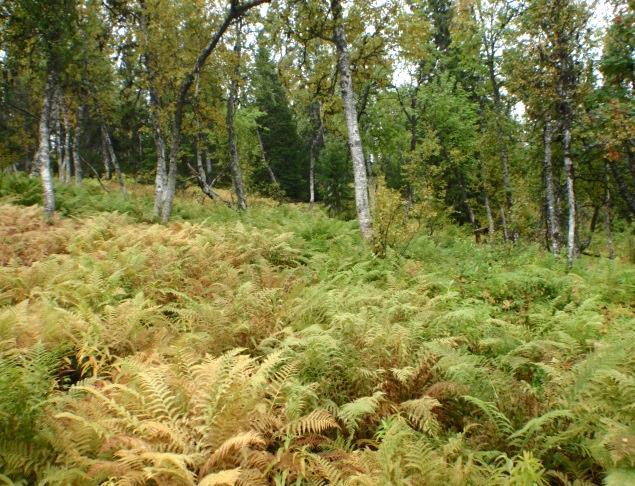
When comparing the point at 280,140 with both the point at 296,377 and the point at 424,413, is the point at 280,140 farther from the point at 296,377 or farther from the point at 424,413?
the point at 424,413

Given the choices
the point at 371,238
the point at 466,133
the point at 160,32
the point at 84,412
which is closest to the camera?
the point at 84,412

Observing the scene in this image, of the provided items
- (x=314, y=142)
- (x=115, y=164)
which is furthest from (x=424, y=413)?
(x=314, y=142)

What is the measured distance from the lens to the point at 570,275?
905cm

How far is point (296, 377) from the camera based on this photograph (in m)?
4.59

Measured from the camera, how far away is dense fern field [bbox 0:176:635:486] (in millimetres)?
3166

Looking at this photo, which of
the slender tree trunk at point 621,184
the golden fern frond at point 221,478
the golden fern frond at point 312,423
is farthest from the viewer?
the slender tree trunk at point 621,184

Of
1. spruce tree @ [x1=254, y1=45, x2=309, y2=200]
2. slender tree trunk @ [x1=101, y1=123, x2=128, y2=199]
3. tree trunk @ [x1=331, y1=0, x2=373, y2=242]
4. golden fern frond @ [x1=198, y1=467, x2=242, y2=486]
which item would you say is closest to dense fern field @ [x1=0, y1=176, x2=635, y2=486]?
golden fern frond @ [x1=198, y1=467, x2=242, y2=486]

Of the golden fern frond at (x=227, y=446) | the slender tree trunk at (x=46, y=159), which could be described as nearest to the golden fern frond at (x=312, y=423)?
the golden fern frond at (x=227, y=446)

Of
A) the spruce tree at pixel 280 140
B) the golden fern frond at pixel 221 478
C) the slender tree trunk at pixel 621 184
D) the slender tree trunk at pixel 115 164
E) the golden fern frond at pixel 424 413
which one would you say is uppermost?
the spruce tree at pixel 280 140

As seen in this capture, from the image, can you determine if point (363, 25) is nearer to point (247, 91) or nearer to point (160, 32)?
point (160, 32)

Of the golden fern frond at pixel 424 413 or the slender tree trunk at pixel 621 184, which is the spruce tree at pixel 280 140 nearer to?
the slender tree trunk at pixel 621 184

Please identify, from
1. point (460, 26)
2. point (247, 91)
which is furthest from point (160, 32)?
point (247, 91)

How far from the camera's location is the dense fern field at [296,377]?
3.17 metres

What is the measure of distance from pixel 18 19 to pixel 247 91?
23.5m
